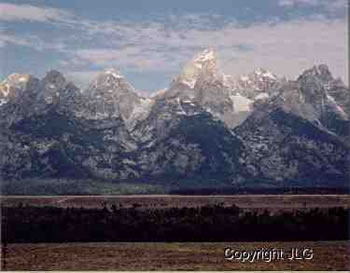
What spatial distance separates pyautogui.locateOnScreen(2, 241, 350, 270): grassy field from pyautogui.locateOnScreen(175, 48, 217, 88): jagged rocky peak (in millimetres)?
1980

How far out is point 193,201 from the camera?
11.8 meters

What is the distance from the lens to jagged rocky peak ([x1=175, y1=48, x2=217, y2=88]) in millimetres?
11680

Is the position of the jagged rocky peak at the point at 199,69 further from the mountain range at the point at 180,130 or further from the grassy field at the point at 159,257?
the grassy field at the point at 159,257

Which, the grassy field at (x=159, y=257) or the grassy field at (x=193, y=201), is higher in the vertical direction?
the grassy field at (x=193, y=201)

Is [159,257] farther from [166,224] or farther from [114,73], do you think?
[114,73]

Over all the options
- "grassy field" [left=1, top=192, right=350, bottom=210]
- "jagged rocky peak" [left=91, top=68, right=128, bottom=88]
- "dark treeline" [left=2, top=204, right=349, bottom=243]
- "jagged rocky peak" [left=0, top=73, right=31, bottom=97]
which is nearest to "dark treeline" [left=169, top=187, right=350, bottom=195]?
"grassy field" [left=1, top=192, right=350, bottom=210]

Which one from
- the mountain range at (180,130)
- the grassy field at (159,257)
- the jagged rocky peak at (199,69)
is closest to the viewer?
the grassy field at (159,257)

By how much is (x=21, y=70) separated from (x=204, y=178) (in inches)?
101

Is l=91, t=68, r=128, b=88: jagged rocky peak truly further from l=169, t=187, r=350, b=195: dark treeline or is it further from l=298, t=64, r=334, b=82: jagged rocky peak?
l=298, t=64, r=334, b=82: jagged rocky peak

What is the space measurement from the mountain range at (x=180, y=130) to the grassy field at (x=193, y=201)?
0.53ft

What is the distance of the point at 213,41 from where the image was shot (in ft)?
38.8

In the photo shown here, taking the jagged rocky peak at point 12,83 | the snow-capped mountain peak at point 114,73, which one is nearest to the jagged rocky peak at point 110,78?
the snow-capped mountain peak at point 114,73

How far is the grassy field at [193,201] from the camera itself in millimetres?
11758

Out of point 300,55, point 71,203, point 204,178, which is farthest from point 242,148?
point 71,203
